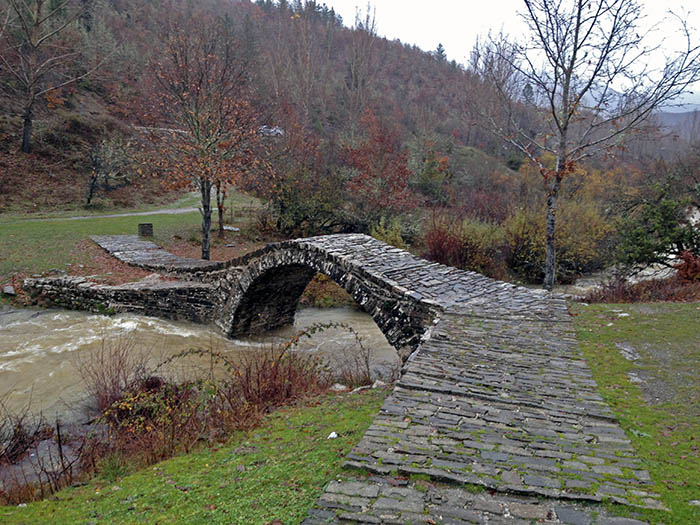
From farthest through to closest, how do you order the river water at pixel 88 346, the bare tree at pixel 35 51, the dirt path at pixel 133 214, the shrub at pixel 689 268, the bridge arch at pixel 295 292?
the bare tree at pixel 35 51, the dirt path at pixel 133 214, the shrub at pixel 689 268, the river water at pixel 88 346, the bridge arch at pixel 295 292

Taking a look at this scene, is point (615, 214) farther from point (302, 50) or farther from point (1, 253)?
point (302, 50)

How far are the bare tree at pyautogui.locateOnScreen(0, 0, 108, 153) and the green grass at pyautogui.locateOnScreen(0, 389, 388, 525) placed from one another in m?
22.8

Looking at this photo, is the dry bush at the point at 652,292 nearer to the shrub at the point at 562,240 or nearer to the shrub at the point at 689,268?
the shrub at the point at 689,268

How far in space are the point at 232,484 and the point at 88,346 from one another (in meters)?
7.96

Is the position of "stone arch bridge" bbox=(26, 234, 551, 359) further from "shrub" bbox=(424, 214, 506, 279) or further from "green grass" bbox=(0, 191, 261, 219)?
"shrub" bbox=(424, 214, 506, 279)

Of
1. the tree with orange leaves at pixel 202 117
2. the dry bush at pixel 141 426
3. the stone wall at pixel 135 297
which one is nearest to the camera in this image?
the dry bush at pixel 141 426

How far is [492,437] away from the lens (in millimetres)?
3406

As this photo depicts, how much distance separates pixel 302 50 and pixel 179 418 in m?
42.4

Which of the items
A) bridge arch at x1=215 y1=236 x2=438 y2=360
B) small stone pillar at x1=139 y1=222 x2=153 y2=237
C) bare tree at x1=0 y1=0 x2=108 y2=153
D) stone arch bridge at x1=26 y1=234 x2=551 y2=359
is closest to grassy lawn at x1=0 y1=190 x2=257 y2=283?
small stone pillar at x1=139 y1=222 x2=153 y2=237

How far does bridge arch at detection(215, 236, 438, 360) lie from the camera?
7406 millimetres

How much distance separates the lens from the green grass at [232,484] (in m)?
3.26

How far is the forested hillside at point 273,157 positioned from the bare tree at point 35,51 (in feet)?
0.43

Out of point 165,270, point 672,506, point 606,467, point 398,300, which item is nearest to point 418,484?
point 606,467

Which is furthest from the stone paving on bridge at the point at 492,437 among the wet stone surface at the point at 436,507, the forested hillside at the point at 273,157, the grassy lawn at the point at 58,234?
the grassy lawn at the point at 58,234
